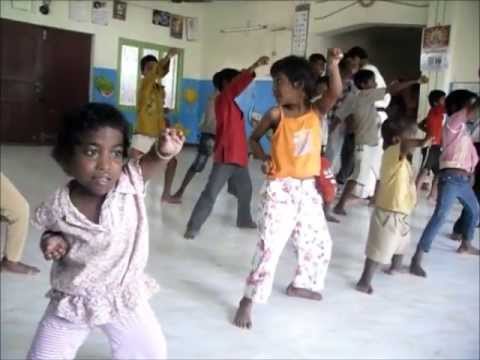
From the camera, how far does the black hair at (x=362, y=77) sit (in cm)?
258

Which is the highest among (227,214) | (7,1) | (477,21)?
(7,1)

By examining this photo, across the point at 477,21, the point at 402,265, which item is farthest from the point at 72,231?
the point at 402,265

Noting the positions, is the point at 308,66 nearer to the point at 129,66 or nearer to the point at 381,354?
the point at 381,354

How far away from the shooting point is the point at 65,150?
1.26 meters

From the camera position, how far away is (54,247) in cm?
123

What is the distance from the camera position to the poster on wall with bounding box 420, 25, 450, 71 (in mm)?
2045

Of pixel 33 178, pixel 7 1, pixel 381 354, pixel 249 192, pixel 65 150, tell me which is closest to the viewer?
pixel 65 150

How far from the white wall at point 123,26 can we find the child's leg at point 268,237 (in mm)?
7718

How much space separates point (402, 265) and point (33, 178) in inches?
150

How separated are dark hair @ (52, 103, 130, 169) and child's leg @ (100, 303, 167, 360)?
14.9 inches

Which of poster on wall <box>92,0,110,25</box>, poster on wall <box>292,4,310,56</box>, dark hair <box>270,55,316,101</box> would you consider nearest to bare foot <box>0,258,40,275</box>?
dark hair <box>270,55,316,101</box>

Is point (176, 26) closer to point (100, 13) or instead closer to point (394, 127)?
point (100, 13)

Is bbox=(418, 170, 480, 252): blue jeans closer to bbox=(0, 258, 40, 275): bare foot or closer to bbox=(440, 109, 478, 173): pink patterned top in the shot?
bbox=(440, 109, 478, 173): pink patterned top

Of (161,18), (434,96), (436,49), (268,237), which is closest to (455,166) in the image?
(434,96)
